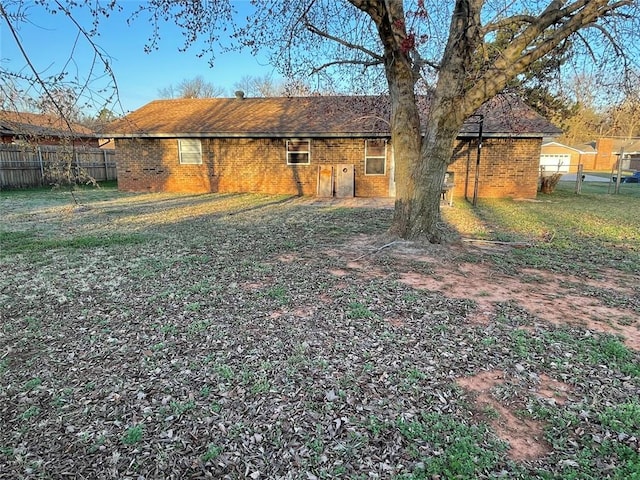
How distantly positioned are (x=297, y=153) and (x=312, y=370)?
1321 cm

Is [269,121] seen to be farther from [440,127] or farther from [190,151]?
[440,127]

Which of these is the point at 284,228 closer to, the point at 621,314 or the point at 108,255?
the point at 108,255

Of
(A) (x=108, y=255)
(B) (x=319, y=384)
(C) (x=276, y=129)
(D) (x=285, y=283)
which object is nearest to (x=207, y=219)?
(A) (x=108, y=255)

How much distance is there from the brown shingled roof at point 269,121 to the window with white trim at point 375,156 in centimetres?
61

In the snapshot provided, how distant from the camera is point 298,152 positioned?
15.4m

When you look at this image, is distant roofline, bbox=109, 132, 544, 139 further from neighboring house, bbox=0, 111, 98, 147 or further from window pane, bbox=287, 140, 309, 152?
neighboring house, bbox=0, 111, 98, 147

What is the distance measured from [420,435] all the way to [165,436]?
4.82 ft

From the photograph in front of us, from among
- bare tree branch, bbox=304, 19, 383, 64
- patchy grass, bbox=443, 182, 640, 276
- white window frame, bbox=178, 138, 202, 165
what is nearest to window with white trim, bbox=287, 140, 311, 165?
white window frame, bbox=178, 138, 202, 165

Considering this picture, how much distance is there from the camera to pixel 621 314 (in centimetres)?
409

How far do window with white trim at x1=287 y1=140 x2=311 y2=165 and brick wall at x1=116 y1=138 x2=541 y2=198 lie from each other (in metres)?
0.17

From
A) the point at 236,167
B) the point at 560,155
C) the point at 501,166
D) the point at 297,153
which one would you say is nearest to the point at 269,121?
the point at 297,153

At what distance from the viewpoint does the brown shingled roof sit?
1381 centimetres

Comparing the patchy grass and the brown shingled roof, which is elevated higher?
the brown shingled roof

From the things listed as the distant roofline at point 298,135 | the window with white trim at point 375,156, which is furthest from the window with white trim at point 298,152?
the window with white trim at point 375,156
